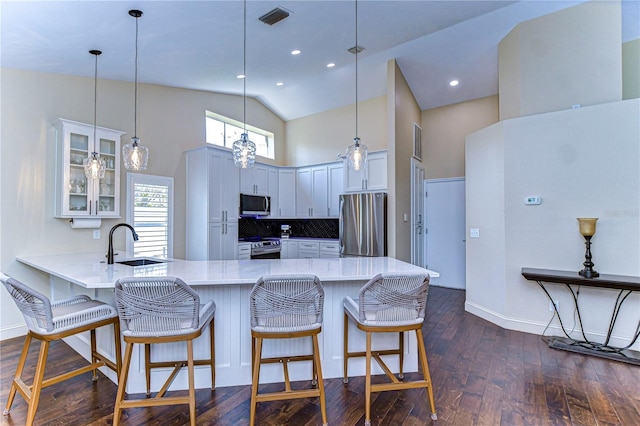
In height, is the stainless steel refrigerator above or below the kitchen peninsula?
above

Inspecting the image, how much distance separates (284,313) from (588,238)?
10.6 ft

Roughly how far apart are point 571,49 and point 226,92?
5.03 meters

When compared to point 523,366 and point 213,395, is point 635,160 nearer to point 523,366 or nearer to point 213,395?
point 523,366

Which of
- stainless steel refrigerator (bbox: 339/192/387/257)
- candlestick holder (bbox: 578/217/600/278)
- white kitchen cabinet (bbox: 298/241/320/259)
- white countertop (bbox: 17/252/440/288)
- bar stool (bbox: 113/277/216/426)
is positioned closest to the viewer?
bar stool (bbox: 113/277/216/426)

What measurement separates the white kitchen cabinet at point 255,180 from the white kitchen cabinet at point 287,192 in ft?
1.31

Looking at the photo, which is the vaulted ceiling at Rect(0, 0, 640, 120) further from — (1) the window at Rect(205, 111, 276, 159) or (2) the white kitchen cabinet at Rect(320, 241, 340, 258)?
(2) the white kitchen cabinet at Rect(320, 241, 340, 258)

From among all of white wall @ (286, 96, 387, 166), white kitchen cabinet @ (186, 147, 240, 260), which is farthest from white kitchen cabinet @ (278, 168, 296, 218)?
white kitchen cabinet @ (186, 147, 240, 260)

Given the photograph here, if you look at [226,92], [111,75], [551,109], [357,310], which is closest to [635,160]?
[551,109]

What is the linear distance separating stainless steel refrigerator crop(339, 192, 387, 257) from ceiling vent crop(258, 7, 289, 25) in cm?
269

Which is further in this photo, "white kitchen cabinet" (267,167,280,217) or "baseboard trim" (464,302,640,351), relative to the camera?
"white kitchen cabinet" (267,167,280,217)

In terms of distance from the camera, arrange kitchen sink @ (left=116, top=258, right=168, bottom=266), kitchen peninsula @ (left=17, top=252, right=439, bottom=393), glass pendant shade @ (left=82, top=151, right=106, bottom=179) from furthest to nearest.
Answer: glass pendant shade @ (left=82, top=151, right=106, bottom=179)
kitchen sink @ (left=116, top=258, right=168, bottom=266)
kitchen peninsula @ (left=17, top=252, right=439, bottom=393)

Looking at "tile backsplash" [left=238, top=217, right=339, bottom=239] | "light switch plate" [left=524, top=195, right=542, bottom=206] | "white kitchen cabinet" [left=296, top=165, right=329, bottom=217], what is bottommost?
"tile backsplash" [left=238, top=217, right=339, bottom=239]

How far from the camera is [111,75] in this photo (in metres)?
4.04

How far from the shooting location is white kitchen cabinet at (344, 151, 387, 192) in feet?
17.3
